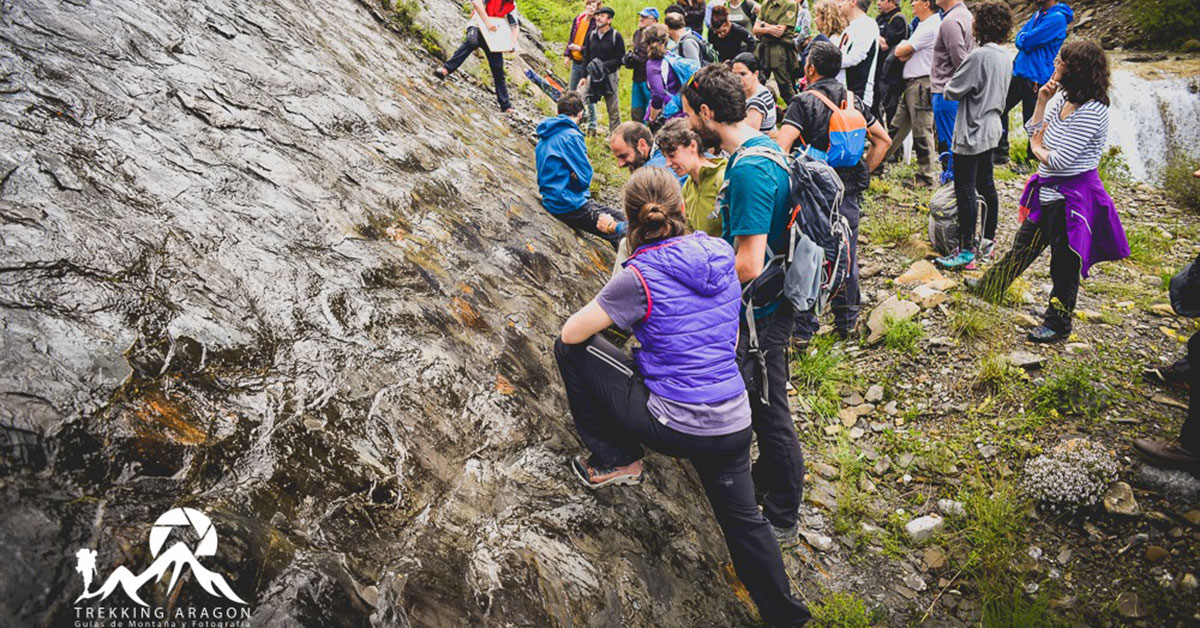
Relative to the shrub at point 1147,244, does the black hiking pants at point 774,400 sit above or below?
below

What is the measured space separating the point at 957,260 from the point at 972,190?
0.81 metres

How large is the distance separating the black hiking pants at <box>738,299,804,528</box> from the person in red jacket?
608 centimetres

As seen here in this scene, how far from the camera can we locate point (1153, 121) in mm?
9945

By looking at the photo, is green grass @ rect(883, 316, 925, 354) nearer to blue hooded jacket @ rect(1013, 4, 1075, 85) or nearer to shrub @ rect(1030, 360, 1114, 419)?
shrub @ rect(1030, 360, 1114, 419)

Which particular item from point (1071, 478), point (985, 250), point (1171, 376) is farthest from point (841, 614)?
point (985, 250)

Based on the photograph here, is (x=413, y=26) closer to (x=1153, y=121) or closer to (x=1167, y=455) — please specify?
(x=1167, y=455)

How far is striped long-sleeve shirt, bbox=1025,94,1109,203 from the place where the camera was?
15.6 feet

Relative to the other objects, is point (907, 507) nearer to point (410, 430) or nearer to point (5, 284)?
point (410, 430)

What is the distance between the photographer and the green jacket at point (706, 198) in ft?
13.4

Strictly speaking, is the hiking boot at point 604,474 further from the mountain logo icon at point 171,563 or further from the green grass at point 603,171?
the green grass at point 603,171

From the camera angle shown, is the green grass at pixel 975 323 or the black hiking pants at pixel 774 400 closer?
the black hiking pants at pixel 774 400

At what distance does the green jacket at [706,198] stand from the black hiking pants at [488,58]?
5171mm

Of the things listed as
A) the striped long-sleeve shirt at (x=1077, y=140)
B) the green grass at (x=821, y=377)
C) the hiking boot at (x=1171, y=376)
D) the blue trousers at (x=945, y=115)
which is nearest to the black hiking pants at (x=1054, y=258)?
the striped long-sleeve shirt at (x=1077, y=140)

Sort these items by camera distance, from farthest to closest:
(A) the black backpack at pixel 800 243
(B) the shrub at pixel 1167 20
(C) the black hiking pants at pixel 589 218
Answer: (B) the shrub at pixel 1167 20
(C) the black hiking pants at pixel 589 218
(A) the black backpack at pixel 800 243
